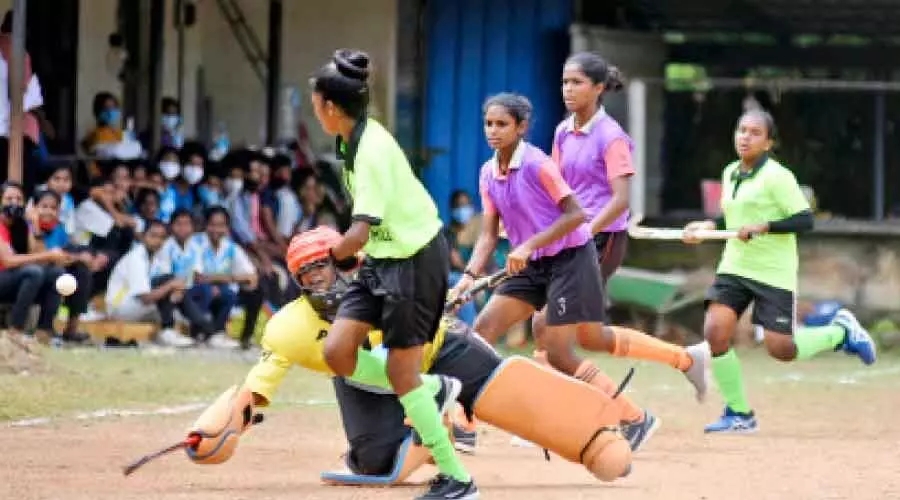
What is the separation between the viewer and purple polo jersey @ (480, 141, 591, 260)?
31.4ft

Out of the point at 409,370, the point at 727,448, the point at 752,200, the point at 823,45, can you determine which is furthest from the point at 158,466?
the point at 823,45

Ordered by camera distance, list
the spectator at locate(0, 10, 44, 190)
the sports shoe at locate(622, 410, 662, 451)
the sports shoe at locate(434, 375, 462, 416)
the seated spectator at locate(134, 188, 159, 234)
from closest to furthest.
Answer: the sports shoe at locate(434, 375, 462, 416) < the sports shoe at locate(622, 410, 662, 451) < the spectator at locate(0, 10, 44, 190) < the seated spectator at locate(134, 188, 159, 234)

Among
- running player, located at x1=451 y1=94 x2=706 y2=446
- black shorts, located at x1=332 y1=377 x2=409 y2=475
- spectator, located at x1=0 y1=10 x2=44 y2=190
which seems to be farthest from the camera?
spectator, located at x1=0 y1=10 x2=44 y2=190

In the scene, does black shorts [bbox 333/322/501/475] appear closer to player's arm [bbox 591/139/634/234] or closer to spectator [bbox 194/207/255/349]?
player's arm [bbox 591/139/634/234]

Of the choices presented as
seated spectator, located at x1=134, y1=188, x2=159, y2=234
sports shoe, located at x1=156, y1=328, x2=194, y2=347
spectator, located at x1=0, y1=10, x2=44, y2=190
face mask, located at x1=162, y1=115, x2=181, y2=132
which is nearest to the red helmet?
spectator, located at x1=0, y1=10, x2=44, y2=190

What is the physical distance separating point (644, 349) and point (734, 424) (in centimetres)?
82

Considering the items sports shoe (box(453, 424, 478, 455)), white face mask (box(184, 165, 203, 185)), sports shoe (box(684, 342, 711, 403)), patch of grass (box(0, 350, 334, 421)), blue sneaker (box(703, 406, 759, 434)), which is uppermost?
white face mask (box(184, 165, 203, 185))

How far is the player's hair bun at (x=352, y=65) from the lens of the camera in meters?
8.02

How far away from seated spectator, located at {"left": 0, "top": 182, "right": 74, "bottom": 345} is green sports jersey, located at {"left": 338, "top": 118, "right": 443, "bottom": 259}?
288 inches

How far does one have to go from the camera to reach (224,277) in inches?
667

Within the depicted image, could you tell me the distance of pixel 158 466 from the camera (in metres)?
9.23

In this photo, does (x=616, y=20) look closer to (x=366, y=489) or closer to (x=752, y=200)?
(x=752, y=200)

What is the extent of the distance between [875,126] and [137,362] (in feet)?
23.4

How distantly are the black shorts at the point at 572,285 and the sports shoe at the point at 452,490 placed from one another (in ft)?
6.55
